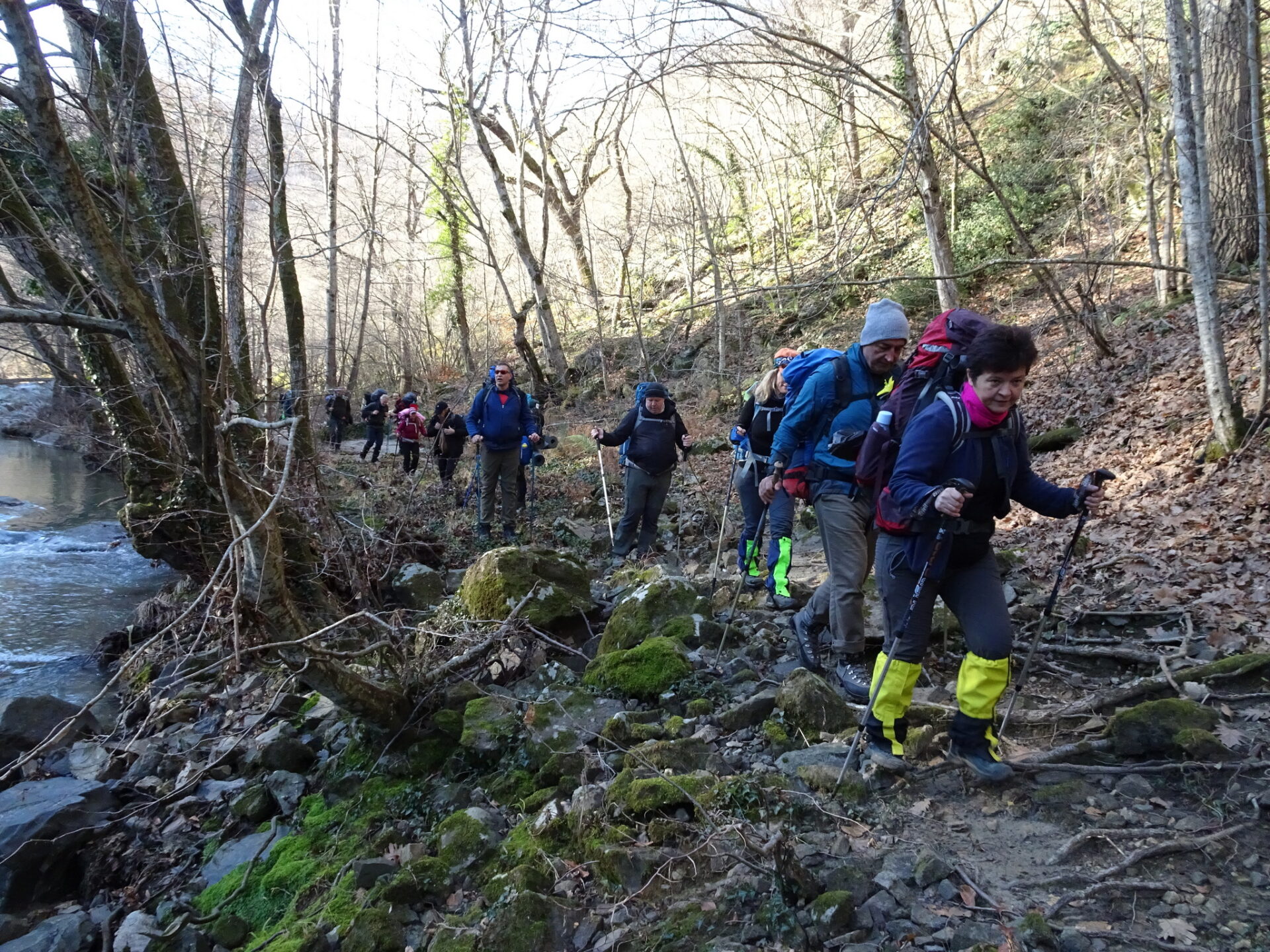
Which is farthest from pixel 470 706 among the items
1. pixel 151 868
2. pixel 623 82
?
pixel 623 82

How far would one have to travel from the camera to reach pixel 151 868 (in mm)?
5258

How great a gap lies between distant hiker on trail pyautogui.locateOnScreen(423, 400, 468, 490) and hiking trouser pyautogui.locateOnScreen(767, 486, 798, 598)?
7.98m

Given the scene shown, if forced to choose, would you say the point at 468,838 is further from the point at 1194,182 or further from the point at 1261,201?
the point at 1261,201

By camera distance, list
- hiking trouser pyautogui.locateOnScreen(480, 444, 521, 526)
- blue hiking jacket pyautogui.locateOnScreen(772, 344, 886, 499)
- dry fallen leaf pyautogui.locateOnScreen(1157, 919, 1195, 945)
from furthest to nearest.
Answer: hiking trouser pyautogui.locateOnScreen(480, 444, 521, 526) < blue hiking jacket pyautogui.locateOnScreen(772, 344, 886, 499) < dry fallen leaf pyautogui.locateOnScreen(1157, 919, 1195, 945)

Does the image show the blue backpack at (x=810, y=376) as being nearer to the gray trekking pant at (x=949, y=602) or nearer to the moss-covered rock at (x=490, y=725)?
the gray trekking pant at (x=949, y=602)

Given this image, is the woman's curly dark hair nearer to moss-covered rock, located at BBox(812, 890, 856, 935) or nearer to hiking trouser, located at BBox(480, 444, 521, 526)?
moss-covered rock, located at BBox(812, 890, 856, 935)

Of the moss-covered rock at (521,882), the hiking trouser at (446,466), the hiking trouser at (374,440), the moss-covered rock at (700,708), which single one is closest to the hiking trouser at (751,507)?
the moss-covered rock at (700,708)

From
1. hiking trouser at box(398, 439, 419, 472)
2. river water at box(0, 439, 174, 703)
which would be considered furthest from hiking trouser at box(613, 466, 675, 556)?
hiking trouser at box(398, 439, 419, 472)

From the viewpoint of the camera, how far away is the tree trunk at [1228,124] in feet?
28.3

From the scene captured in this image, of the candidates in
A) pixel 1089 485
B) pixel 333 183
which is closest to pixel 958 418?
pixel 1089 485

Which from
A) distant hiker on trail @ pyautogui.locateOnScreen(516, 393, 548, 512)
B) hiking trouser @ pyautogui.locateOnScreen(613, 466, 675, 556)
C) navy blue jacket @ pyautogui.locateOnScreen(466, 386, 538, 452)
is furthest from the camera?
distant hiker on trail @ pyautogui.locateOnScreen(516, 393, 548, 512)

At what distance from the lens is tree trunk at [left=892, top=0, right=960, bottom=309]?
710 centimetres

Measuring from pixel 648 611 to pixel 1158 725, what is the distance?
3.66m

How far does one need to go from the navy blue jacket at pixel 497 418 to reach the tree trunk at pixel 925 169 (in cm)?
504
